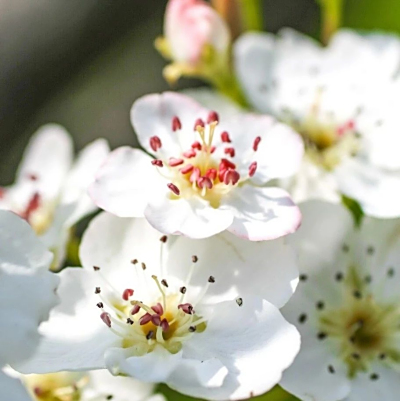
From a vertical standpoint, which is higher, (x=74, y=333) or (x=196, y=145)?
(x=196, y=145)

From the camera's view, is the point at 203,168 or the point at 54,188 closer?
the point at 203,168

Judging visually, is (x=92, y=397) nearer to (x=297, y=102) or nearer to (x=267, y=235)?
(x=267, y=235)

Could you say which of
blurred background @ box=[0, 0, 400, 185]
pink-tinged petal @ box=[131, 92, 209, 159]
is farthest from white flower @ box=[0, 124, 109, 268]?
blurred background @ box=[0, 0, 400, 185]

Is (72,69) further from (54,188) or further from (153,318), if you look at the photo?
(153,318)

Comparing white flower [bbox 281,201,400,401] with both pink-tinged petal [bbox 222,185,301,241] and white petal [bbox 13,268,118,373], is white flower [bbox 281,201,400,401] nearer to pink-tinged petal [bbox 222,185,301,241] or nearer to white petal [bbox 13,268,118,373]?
pink-tinged petal [bbox 222,185,301,241]

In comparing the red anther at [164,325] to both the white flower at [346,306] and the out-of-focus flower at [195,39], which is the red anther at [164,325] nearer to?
the white flower at [346,306]

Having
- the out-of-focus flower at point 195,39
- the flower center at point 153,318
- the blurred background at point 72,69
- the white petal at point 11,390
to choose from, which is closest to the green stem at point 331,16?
the out-of-focus flower at point 195,39

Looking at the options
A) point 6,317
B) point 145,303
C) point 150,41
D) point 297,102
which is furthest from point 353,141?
point 150,41

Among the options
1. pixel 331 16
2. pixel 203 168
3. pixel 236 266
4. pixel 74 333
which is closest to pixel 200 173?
pixel 203 168
